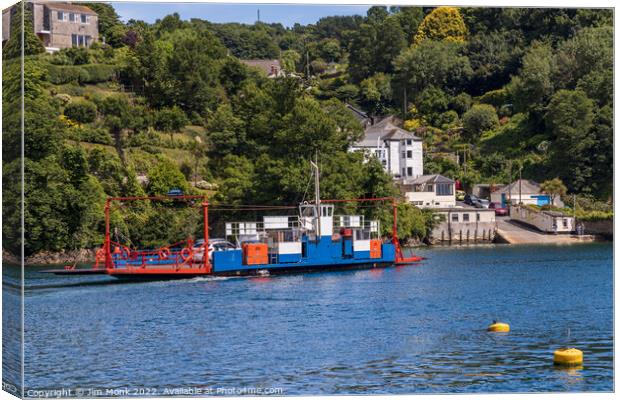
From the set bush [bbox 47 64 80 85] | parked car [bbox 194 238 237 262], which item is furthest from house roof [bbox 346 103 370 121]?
parked car [bbox 194 238 237 262]

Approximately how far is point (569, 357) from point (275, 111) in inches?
1164

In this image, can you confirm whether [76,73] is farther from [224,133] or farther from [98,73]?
[224,133]

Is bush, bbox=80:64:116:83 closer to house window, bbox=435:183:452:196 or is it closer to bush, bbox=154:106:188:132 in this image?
bush, bbox=154:106:188:132

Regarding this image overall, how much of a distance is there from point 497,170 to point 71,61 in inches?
643

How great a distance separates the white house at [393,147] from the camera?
1843 inches

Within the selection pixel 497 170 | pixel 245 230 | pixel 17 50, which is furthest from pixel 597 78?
pixel 497 170

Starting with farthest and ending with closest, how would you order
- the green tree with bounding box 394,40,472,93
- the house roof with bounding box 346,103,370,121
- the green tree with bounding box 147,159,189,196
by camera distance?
the green tree with bounding box 394,40,472,93 < the house roof with bounding box 346,103,370,121 < the green tree with bounding box 147,159,189,196

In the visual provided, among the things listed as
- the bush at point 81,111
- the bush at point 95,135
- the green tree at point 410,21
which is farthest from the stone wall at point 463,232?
the bush at point 81,111

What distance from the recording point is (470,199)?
4794 centimetres

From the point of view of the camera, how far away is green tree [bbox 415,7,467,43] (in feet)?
159

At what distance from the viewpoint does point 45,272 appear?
2822 centimetres

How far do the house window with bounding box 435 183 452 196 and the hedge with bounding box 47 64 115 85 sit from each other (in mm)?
13157

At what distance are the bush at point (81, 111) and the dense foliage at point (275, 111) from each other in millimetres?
74

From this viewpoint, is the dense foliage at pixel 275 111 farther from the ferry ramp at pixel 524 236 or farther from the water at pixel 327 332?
the water at pixel 327 332
